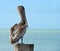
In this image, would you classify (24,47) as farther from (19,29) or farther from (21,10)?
(21,10)

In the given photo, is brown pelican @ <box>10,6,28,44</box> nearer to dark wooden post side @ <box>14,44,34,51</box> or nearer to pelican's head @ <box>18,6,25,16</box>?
pelican's head @ <box>18,6,25,16</box>

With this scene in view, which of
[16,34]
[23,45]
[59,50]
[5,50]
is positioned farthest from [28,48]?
[59,50]

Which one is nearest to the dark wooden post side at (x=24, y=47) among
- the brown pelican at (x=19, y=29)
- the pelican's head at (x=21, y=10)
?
the brown pelican at (x=19, y=29)

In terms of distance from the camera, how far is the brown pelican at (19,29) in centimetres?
544

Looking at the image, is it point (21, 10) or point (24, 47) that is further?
point (21, 10)

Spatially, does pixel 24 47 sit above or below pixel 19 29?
below

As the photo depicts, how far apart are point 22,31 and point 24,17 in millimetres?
206

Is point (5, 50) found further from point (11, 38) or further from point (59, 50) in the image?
point (11, 38)

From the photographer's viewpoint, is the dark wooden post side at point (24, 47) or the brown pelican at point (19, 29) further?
the brown pelican at point (19, 29)

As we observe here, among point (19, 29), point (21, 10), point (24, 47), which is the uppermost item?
point (21, 10)

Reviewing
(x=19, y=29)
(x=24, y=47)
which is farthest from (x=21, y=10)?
(x=24, y=47)

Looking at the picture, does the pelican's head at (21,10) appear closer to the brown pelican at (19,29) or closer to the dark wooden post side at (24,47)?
the brown pelican at (19,29)

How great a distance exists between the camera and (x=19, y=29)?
5.47 m

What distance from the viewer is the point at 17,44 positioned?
5.20 metres
